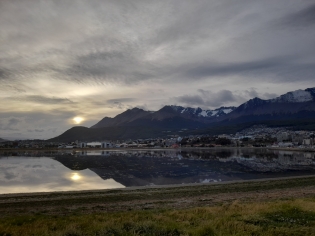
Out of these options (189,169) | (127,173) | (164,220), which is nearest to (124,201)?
(164,220)

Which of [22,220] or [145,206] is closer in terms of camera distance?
[22,220]

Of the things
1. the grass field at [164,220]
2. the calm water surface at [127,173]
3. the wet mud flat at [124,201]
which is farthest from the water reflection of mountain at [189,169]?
the grass field at [164,220]

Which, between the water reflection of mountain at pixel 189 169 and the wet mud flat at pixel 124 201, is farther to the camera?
the water reflection of mountain at pixel 189 169

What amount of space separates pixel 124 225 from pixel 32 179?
3705cm

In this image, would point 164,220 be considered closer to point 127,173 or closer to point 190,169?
point 127,173

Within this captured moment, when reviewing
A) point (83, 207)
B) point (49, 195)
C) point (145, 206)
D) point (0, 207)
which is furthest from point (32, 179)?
point (145, 206)

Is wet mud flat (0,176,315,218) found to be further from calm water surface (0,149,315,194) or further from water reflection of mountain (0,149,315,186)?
water reflection of mountain (0,149,315,186)

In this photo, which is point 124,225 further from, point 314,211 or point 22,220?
point 314,211

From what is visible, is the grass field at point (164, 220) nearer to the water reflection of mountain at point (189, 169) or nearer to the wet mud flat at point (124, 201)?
the wet mud flat at point (124, 201)

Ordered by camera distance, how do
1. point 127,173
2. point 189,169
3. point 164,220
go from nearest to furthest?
point 164,220
point 127,173
point 189,169

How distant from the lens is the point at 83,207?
2125 cm

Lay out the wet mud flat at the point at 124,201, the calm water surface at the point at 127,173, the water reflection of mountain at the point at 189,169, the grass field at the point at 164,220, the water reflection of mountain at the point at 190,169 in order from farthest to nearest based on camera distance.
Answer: the water reflection of mountain at the point at 190,169 → the water reflection of mountain at the point at 189,169 → the calm water surface at the point at 127,173 → the wet mud flat at the point at 124,201 → the grass field at the point at 164,220

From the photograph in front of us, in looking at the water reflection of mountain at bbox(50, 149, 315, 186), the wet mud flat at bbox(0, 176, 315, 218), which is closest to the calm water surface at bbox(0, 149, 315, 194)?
the water reflection of mountain at bbox(50, 149, 315, 186)

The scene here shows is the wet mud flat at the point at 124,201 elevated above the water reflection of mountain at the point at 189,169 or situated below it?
above
